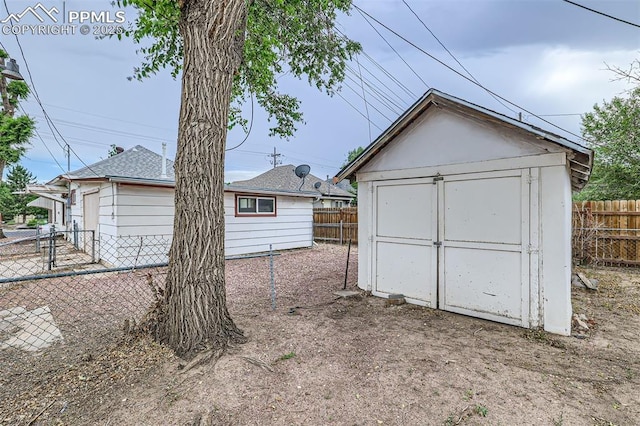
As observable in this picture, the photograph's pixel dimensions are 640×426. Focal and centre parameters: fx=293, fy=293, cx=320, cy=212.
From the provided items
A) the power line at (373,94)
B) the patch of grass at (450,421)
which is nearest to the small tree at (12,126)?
the power line at (373,94)

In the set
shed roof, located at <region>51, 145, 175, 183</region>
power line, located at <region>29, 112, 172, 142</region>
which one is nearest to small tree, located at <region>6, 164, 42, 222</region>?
power line, located at <region>29, 112, 172, 142</region>

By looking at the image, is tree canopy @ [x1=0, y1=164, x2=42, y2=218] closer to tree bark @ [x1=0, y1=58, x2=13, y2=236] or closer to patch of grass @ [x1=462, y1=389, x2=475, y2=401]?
tree bark @ [x1=0, y1=58, x2=13, y2=236]

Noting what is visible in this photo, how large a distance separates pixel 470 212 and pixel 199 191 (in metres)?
3.69

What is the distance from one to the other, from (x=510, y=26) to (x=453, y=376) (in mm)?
9259

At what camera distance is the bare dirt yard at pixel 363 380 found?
82.6 inches

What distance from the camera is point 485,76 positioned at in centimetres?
1002

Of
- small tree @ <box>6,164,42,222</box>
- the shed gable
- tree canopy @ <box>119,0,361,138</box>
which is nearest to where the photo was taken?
the shed gable

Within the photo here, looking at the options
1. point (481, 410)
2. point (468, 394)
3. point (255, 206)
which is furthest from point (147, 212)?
point (481, 410)

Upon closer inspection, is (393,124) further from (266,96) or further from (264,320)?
(264,320)

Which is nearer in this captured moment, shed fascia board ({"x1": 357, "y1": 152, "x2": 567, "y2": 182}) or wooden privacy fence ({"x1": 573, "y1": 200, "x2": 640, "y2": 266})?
shed fascia board ({"x1": 357, "y1": 152, "x2": 567, "y2": 182})

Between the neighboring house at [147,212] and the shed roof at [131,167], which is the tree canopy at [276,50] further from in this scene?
the shed roof at [131,167]

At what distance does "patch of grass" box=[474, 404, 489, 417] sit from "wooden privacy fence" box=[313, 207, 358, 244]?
34.3ft

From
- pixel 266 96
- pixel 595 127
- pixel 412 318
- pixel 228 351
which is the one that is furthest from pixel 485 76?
pixel 228 351

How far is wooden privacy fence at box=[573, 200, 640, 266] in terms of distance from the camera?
7852 mm
